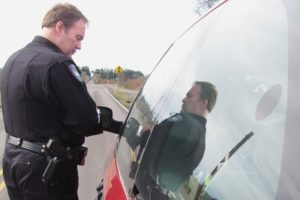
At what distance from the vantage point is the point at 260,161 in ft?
3.80

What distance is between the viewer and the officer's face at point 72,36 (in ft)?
9.61

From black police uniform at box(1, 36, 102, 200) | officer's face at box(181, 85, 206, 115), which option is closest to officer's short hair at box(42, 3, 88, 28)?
black police uniform at box(1, 36, 102, 200)

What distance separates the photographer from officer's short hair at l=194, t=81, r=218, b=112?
4.98 feet

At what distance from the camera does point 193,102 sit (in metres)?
1.69

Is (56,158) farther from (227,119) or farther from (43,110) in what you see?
(227,119)

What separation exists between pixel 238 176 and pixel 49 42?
199 centimetres

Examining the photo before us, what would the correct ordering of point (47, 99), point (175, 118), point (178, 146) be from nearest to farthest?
point (178, 146) → point (175, 118) → point (47, 99)

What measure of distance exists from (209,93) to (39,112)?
139cm

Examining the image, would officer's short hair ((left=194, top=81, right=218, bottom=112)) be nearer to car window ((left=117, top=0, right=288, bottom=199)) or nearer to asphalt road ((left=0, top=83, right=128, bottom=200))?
car window ((left=117, top=0, right=288, bottom=199))

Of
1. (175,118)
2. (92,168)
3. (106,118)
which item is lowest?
(92,168)

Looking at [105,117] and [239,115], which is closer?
[239,115]

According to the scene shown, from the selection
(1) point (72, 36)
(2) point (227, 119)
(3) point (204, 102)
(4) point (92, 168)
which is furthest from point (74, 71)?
(4) point (92, 168)

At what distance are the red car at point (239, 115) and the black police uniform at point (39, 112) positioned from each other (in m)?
0.74

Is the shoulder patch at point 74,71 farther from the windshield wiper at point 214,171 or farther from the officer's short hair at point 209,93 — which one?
the windshield wiper at point 214,171
